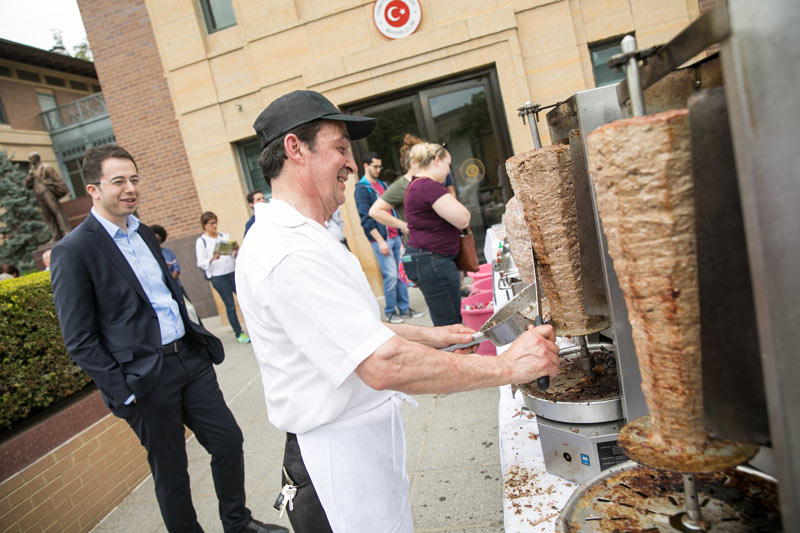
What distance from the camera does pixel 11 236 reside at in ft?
71.2

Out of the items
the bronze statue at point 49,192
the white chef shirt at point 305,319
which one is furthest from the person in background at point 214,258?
the white chef shirt at point 305,319

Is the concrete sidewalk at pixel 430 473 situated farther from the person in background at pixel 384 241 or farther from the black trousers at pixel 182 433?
the person in background at pixel 384 241

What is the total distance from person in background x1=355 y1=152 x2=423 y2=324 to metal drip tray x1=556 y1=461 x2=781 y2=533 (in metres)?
5.64

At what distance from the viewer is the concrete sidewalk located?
304 cm

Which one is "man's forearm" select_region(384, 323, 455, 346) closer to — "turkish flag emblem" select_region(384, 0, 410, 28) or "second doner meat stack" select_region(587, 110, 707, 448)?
"second doner meat stack" select_region(587, 110, 707, 448)

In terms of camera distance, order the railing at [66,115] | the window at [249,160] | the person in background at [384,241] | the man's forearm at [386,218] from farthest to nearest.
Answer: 1. the railing at [66,115]
2. the window at [249,160]
3. the person in background at [384,241]
4. the man's forearm at [386,218]

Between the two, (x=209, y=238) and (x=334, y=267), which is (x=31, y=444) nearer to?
(x=334, y=267)

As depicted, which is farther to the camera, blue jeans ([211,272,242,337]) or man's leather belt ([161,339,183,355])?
blue jeans ([211,272,242,337])

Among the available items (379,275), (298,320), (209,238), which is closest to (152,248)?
(298,320)

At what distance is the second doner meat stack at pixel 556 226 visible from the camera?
150cm

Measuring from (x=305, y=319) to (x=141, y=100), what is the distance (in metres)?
11.3

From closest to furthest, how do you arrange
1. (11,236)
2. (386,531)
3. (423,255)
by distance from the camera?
1. (386,531)
2. (423,255)
3. (11,236)

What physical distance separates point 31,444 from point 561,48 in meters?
8.42

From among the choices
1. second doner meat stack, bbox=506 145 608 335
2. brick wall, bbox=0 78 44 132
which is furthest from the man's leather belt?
brick wall, bbox=0 78 44 132
